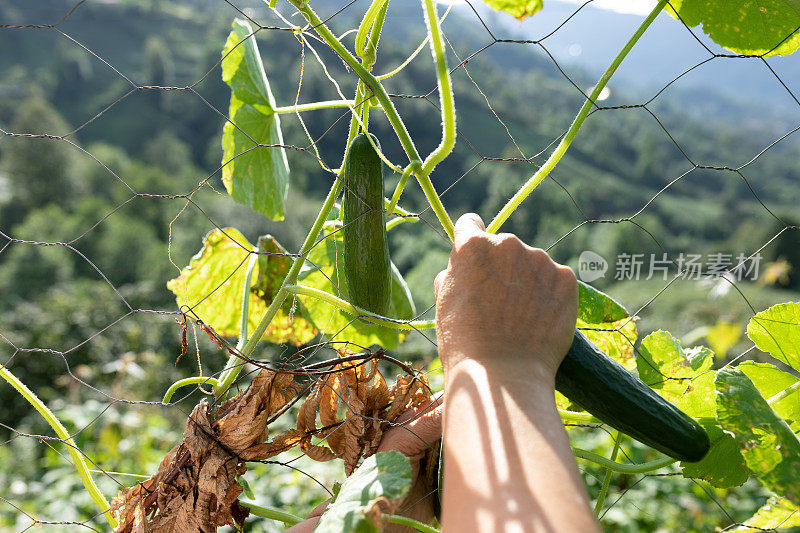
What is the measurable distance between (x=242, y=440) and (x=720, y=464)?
22.7 inches

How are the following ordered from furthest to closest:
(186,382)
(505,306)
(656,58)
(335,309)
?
1. (656,58)
2. (335,309)
3. (186,382)
4. (505,306)

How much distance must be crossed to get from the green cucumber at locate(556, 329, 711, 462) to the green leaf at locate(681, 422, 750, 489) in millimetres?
59

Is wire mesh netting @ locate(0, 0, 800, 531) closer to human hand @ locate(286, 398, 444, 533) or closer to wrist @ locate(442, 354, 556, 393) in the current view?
human hand @ locate(286, 398, 444, 533)

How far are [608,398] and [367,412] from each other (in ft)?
0.95

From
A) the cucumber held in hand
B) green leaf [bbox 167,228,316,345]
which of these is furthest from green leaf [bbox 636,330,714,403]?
green leaf [bbox 167,228,316,345]

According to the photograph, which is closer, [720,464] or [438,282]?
[438,282]

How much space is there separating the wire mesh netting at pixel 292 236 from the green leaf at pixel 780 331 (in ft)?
0.30

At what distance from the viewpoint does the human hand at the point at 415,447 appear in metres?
0.66

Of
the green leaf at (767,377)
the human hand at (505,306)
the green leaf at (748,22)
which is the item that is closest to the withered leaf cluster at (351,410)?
the human hand at (505,306)

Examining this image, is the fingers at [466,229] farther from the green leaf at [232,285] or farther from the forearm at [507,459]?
the green leaf at [232,285]

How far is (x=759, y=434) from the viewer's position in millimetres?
547

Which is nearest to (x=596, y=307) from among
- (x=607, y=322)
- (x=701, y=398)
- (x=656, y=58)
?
(x=607, y=322)

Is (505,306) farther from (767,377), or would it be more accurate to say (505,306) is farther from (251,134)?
(251,134)

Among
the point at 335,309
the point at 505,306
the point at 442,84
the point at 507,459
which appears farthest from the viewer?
the point at 335,309
